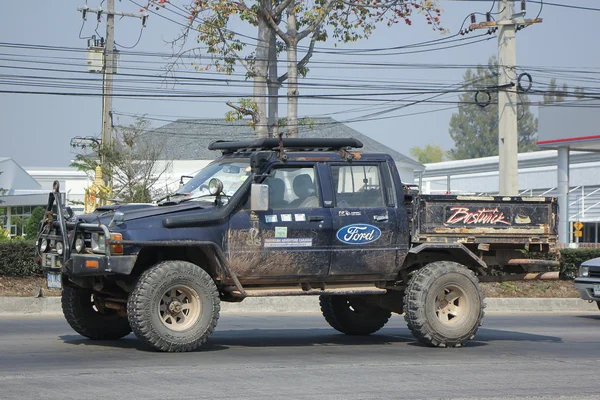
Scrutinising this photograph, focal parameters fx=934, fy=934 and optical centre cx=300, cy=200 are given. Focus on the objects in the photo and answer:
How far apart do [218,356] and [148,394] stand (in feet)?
7.76

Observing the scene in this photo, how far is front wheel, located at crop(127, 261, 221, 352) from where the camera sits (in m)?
9.62

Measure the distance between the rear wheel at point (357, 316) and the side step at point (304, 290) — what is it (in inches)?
49.9

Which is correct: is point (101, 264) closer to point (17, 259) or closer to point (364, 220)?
point (364, 220)

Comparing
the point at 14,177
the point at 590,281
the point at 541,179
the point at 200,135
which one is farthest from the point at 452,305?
the point at 14,177

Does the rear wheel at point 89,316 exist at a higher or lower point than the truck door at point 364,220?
lower

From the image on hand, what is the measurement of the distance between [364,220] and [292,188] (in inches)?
36.4

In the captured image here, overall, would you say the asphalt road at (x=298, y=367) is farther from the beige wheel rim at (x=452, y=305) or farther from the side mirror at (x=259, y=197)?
the side mirror at (x=259, y=197)

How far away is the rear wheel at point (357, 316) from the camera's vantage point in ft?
40.7

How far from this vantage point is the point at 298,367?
9125 millimetres

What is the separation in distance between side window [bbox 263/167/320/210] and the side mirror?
1.13 feet

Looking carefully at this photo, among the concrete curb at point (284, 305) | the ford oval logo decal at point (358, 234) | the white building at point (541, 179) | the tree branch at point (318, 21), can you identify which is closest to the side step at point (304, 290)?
the ford oval logo decal at point (358, 234)

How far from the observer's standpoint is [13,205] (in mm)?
53688

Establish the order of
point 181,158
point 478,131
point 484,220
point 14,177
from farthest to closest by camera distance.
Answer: point 478,131 < point 14,177 < point 181,158 < point 484,220

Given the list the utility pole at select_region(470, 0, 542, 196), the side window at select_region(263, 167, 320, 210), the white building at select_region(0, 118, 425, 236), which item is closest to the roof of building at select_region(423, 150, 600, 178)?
the white building at select_region(0, 118, 425, 236)
